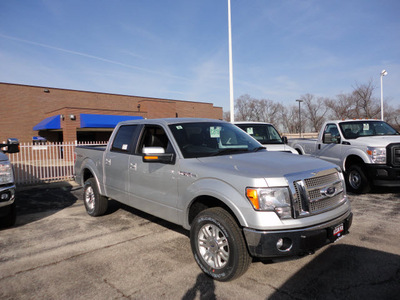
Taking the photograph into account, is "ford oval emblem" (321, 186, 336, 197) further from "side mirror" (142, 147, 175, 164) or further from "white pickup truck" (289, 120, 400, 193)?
"white pickup truck" (289, 120, 400, 193)

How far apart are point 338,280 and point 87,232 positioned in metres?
4.01

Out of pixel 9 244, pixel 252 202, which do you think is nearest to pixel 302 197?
pixel 252 202

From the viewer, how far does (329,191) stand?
3.46m

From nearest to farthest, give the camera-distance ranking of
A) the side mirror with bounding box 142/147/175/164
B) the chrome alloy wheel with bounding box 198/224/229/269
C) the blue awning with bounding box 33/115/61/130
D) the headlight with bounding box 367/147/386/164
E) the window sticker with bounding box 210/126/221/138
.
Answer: the chrome alloy wheel with bounding box 198/224/229/269
the side mirror with bounding box 142/147/175/164
the window sticker with bounding box 210/126/221/138
the headlight with bounding box 367/147/386/164
the blue awning with bounding box 33/115/61/130

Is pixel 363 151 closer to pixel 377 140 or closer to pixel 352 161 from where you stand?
pixel 377 140

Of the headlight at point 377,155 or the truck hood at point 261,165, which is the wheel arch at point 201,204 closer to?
the truck hood at point 261,165

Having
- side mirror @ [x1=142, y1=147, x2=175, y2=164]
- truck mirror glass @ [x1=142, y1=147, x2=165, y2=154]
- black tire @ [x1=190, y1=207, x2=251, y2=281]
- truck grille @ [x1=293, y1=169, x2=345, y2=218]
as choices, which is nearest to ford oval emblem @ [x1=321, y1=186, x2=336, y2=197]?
truck grille @ [x1=293, y1=169, x2=345, y2=218]

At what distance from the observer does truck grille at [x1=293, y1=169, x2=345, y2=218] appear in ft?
10.2

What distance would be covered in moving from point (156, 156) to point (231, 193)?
47.2 inches

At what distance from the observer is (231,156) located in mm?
3920

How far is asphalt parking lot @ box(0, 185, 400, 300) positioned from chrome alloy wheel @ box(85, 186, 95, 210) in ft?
1.34

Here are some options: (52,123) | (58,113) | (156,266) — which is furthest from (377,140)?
(58,113)

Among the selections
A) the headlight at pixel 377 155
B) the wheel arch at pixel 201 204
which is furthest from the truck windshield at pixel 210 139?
the headlight at pixel 377 155

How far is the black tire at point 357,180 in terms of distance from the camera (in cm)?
765
